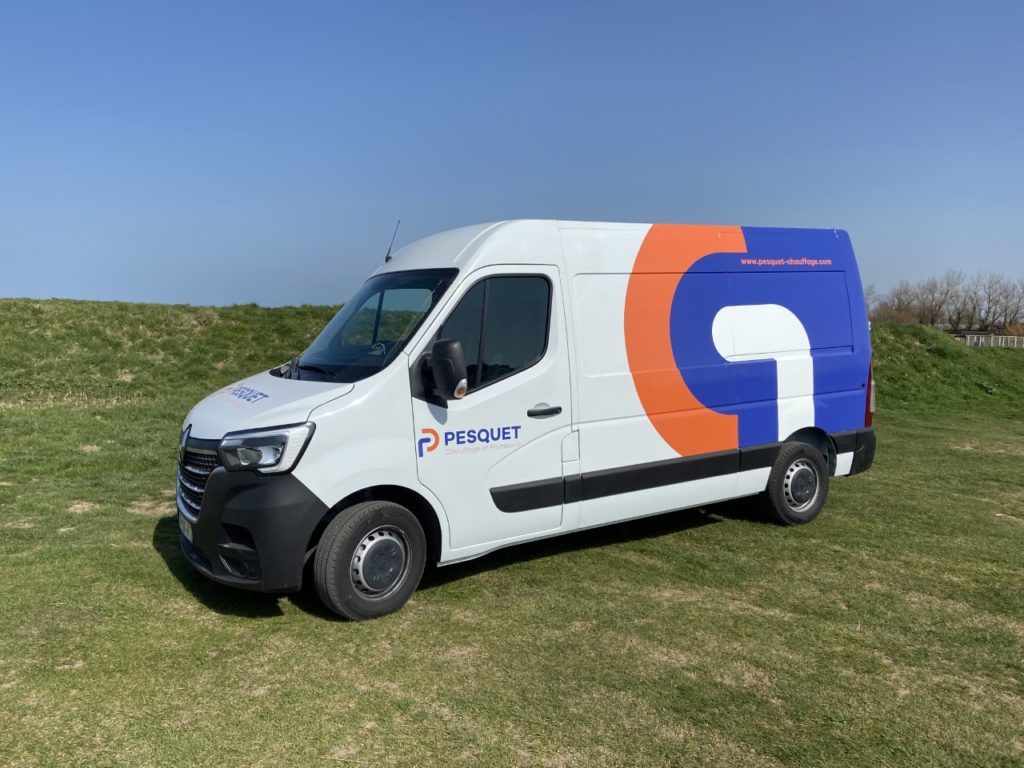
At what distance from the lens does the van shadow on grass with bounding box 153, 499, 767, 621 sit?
200 inches

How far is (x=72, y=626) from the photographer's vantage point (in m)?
4.66

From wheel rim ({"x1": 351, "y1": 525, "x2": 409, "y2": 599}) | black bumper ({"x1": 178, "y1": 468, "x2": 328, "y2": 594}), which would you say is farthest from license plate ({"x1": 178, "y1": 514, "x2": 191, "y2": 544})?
wheel rim ({"x1": 351, "y1": 525, "x2": 409, "y2": 599})

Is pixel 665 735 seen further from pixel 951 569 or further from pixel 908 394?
pixel 908 394

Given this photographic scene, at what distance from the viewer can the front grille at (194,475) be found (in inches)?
187

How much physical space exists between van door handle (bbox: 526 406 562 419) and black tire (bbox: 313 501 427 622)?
42.7 inches

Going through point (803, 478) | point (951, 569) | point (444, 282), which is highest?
point (444, 282)

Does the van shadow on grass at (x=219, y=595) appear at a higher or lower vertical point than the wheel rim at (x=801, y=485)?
lower

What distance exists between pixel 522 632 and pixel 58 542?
4147 mm

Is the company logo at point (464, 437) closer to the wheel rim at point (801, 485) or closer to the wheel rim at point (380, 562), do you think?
the wheel rim at point (380, 562)

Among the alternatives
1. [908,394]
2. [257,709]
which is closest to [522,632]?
[257,709]

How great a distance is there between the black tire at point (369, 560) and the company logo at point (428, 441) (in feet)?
1.30

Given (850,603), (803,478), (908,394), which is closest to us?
(850,603)

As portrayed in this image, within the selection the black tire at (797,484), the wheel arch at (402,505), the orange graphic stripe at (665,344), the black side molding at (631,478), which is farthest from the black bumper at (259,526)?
the black tire at (797,484)

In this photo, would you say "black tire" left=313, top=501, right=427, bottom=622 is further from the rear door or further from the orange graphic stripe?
the orange graphic stripe
